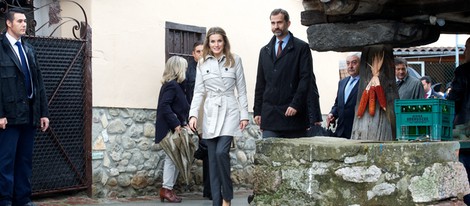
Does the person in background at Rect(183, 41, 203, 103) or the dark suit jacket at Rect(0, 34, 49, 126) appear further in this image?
the person in background at Rect(183, 41, 203, 103)

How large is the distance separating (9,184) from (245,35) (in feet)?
17.5

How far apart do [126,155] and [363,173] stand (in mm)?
4679

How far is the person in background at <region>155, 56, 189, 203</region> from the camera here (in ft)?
33.9

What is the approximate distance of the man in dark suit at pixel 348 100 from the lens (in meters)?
9.40

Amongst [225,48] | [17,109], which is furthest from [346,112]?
[17,109]

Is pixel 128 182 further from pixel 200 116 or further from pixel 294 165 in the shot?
pixel 294 165

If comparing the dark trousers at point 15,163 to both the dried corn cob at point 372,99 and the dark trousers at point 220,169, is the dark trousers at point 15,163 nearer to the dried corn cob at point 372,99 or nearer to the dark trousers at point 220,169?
the dark trousers at point 220,169

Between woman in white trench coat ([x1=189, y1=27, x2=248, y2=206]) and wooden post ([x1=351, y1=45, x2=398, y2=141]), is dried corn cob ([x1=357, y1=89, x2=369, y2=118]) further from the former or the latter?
woman in white trench coat ([x1=189, y1=27, x2=248, y2=206])

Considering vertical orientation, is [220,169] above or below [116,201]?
above

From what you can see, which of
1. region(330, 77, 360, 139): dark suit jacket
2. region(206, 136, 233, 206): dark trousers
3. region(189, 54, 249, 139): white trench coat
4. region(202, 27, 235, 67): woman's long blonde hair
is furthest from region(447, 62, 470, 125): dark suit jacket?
region(206, 136, 233, 206): dark trousers

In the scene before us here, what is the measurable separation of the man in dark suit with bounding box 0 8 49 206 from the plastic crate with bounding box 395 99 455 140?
3.62 meters

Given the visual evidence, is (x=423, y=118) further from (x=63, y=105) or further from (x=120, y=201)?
(x=63, y=105)

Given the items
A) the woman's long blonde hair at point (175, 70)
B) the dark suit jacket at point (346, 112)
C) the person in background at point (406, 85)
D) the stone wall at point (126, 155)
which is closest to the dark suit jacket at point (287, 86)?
the dark suit jacket at point (346, 112)

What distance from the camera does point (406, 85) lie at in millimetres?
9750
